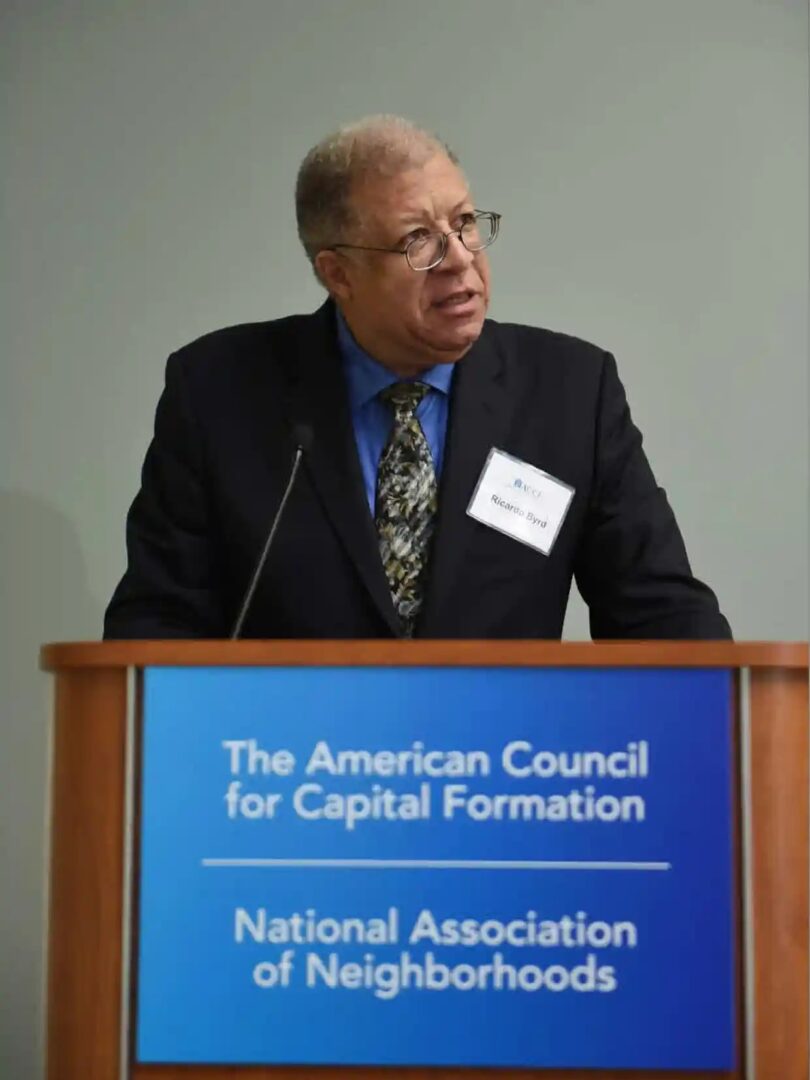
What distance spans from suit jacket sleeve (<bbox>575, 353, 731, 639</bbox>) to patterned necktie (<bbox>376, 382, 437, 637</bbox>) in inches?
10.7

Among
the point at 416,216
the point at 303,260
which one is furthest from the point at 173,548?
the point at 303,260

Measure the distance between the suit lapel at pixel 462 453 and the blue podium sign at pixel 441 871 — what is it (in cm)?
74

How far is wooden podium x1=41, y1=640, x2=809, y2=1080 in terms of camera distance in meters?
1.04

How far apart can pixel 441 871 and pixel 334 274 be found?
123cm

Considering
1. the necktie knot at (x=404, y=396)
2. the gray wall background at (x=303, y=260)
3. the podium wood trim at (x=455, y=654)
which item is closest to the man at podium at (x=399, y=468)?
the necktie knot at (x=404, y=396)

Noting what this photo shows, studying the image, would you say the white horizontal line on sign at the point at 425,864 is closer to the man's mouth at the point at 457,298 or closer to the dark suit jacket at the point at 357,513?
the dark suit jacket at the point at 357,513

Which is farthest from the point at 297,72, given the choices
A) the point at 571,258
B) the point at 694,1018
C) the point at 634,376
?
the point at 694,1018

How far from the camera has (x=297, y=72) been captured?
2.64 meters

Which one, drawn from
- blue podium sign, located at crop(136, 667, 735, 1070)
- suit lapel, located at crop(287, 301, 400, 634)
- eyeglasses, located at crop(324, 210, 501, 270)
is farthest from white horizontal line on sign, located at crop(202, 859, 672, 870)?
eyeglasses, located at crop(324, 210, 501, 270)

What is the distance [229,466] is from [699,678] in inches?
41.5

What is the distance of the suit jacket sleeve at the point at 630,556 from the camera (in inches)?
74.7

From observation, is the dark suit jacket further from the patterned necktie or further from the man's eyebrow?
the man's eyebrow

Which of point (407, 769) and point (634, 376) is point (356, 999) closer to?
point (407, 769)

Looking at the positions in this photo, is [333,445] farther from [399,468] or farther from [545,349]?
[545,349]
